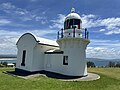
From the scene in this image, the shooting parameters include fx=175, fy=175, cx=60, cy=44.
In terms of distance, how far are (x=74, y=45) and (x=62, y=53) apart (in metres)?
1.90

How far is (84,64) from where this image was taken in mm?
20328

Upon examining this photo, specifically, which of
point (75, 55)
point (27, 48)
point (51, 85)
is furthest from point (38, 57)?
point (51, 85)

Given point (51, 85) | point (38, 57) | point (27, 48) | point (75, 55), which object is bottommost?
point (51, 85)

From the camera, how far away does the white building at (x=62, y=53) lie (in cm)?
1967

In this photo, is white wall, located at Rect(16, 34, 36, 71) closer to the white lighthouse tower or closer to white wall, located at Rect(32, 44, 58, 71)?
white wall, located at Rect(32, 44, 58, 71)

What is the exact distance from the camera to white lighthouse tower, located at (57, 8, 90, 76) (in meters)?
19.6

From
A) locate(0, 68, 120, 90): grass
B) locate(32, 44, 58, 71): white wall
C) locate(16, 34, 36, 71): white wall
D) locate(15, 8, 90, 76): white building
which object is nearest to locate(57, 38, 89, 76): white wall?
locate(15, 8, 90, 76): white building

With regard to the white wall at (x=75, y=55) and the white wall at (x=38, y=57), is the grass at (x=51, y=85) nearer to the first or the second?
the white wall at (x=75, y=55)

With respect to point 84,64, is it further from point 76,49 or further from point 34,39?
point 34,39

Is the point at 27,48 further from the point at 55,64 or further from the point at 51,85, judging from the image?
the point at 51,85

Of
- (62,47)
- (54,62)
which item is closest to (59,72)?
(54,62)

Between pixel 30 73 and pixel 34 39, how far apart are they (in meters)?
4.18

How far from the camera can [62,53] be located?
67.6 ft

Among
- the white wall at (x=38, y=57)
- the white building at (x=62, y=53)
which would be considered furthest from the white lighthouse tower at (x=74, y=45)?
the white wall at (x=38, y=57)
